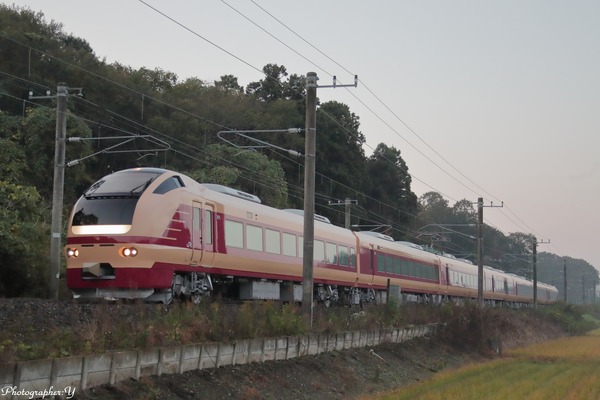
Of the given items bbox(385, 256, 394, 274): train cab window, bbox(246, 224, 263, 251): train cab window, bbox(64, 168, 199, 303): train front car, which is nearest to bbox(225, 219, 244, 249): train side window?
bbox(246, 224, 263, 251): train cab window

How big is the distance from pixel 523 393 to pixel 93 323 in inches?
477

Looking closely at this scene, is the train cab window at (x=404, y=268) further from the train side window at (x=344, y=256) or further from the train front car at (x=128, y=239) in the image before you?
the train front car at (x=128, y=239)

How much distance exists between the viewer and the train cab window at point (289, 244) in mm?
26609

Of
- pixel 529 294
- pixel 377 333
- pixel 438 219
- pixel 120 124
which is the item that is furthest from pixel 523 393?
pixel 438 219

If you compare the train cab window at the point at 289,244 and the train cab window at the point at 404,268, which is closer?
the train cab window at the point at 289,244

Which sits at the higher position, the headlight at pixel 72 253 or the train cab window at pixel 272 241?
the train cab window at pixel 272 241

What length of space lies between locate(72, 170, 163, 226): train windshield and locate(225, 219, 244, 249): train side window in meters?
3.18

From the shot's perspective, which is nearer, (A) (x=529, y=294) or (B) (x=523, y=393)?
(B) (x=523, y=393)

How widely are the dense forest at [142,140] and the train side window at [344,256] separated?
657cm

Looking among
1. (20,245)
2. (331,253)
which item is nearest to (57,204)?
(20,245)

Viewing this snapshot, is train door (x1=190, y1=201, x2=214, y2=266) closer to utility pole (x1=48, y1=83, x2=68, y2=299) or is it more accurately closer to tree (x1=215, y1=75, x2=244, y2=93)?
utility pole (x1=48, y1=83, x2=68, y2=299)

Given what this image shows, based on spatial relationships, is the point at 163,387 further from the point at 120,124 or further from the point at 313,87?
the point at 120,124

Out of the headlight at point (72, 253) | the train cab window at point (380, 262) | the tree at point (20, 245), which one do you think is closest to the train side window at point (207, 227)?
the headlight at point (72, 253)

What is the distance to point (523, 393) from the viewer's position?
2112cm
